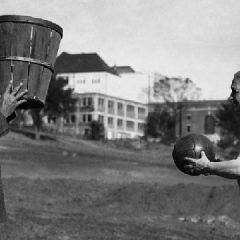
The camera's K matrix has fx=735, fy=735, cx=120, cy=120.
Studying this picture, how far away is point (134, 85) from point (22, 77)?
132 metres

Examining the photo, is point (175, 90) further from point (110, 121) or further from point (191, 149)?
point (191, 149)

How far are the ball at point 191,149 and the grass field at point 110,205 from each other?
8.51 m

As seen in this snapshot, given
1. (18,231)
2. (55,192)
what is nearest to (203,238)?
(18,231)

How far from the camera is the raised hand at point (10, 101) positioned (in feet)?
21.0

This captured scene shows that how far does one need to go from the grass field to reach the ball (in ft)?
27.9

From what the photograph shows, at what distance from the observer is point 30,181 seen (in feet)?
103

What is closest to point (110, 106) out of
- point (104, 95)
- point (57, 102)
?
point (104, 95)

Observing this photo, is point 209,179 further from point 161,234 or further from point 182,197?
point 161,234

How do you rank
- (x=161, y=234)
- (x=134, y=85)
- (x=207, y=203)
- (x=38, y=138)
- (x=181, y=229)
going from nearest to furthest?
(x=161, y=234) → (x=181, y=229) → (x=207, y=203) → (x=38, y=138) → (x=134, y=85)

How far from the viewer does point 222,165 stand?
6426 mm

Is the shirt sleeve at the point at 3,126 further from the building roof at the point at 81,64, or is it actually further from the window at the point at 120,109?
the window at the point at 120,109

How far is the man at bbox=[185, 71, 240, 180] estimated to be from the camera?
641cm

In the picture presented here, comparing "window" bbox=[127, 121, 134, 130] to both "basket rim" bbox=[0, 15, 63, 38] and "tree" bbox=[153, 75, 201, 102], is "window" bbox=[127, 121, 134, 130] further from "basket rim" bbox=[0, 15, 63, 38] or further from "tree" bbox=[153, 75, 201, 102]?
"basket rim" bbox=[0, 15, 63, 38]

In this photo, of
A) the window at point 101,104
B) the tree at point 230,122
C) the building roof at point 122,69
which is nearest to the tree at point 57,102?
the tree at point 230,122
